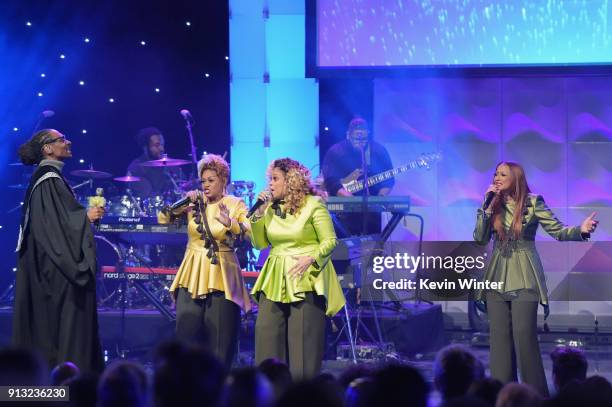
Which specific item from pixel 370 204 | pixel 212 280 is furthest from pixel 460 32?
pixel 212 280

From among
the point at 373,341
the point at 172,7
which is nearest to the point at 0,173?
the point at 172,7

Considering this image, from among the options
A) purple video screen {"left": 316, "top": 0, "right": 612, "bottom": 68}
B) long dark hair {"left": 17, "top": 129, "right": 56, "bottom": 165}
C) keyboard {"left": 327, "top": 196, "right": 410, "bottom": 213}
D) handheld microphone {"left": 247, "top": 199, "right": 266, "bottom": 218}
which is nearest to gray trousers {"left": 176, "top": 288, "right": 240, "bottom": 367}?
handheld microphone {"left": 247, "top": 199, "right": 266, "bottom": 218}

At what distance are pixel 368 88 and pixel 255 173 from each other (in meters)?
1.99

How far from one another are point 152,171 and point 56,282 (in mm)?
5264

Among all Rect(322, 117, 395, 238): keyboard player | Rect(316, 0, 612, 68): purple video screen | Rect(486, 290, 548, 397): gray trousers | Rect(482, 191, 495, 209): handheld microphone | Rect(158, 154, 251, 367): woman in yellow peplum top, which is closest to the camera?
Rect(486, 290, 548, 397): gray trousers

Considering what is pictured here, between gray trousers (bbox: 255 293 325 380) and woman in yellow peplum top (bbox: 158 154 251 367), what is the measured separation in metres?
0.44

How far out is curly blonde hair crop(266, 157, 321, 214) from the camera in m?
6.52

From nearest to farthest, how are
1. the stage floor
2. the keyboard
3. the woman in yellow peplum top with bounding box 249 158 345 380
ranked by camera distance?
Result: 1. the woman in yellow peplum top with bounding box 249 158 345 380
2. the keyboard
3. the stage floor

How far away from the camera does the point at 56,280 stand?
6.31 meters

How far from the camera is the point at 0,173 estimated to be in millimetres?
12180

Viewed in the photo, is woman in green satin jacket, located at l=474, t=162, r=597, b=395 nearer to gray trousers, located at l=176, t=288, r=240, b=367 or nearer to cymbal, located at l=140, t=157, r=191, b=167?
gray trousers, located at l=176, t=288, r=240, b=367

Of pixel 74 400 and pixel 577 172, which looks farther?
pixel 577 172

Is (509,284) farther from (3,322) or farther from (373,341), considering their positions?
(3,322)

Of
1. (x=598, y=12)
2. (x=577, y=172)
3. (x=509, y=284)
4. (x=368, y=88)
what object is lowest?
(x=509, y=284)
